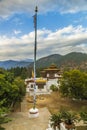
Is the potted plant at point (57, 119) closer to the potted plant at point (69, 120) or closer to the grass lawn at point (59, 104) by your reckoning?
the potted plant at point (69, 120)

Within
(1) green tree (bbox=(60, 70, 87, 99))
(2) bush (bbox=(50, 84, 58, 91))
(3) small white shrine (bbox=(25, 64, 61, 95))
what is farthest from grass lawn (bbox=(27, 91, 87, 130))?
(3) small white shrine (bbox=(25, 64, 61, 95))

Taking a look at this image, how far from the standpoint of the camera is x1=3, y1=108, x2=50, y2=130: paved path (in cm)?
2122

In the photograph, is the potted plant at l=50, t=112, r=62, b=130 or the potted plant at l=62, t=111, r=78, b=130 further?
the potted plant at l=50, t=112, r=62, b=130

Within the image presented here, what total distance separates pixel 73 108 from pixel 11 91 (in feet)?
28.3

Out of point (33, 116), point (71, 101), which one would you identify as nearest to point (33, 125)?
point (33, 116)

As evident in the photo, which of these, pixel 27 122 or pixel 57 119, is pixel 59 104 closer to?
pixel 27 122

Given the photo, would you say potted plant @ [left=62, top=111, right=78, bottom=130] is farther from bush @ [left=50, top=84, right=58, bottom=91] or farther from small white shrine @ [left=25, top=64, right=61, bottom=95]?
bush @ [left=50, top=84, right=58, bottom=91]

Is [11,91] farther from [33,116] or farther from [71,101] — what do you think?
[71,101]

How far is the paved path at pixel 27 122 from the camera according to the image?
21.2 m

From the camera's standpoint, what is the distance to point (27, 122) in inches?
919

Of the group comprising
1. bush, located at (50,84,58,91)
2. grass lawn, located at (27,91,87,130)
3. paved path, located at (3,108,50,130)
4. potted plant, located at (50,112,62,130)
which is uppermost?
bush, located at (50,84,58,91)

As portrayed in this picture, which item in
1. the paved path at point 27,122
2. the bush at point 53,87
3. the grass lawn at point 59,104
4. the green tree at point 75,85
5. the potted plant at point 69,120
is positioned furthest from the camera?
the bush at point 53,87

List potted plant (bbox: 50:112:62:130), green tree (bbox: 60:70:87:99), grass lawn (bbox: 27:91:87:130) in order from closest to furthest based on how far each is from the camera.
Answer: potted plant (bbox: 50:112:62:130)
grass lawn (bbox: 27:91:87:130)
green tree (bbox: 60:70:87:99)

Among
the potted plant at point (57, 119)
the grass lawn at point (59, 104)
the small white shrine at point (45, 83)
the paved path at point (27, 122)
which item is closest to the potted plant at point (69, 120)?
the potted plant at point (57, 119)
